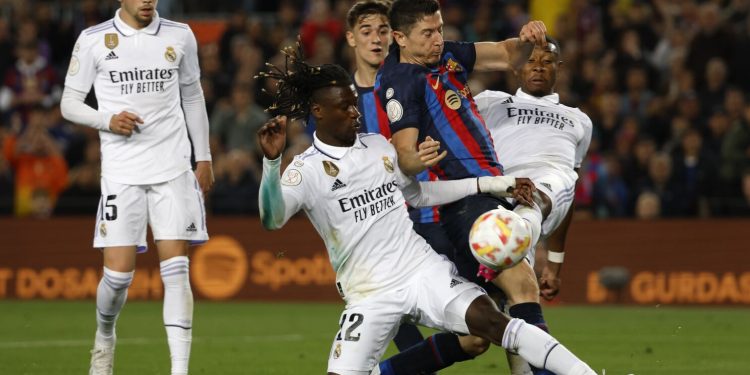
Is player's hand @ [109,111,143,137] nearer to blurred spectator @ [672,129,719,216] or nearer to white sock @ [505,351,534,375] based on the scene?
white sock @ [505,351,534,375]

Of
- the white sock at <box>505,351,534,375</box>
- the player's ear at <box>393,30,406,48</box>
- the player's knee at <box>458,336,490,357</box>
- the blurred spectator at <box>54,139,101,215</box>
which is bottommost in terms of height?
the blurred spectator at <box>54,139,101,215</box>

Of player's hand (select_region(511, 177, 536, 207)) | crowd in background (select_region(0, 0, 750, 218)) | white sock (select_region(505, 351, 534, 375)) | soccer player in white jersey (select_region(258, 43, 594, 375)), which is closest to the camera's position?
soccer player in white jersey (select_region(258, 43, 594, 375))

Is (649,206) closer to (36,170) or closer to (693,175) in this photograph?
(693,175)

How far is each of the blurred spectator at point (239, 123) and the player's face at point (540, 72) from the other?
10392mm

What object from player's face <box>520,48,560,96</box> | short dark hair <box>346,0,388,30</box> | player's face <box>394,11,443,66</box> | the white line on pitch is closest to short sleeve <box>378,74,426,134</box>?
player's face <box>394,11,443,66</box>

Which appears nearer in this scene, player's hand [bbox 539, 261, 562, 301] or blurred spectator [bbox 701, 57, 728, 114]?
player's hand [bbox 539, 261, 562, 301]

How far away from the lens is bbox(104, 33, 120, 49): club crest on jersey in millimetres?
9250

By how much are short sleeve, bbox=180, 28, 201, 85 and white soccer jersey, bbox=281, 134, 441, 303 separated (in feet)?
7.11

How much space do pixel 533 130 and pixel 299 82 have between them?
5.99 feet

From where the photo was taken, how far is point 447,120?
8141 millimetres

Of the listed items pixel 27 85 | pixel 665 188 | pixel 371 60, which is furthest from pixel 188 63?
pixel 27 85

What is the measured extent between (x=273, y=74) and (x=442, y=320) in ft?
5.65

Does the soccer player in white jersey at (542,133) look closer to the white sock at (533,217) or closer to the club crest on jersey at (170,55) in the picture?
the white sock at (533,217)

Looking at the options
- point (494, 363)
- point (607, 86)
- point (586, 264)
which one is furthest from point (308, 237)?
point (494, 363)
